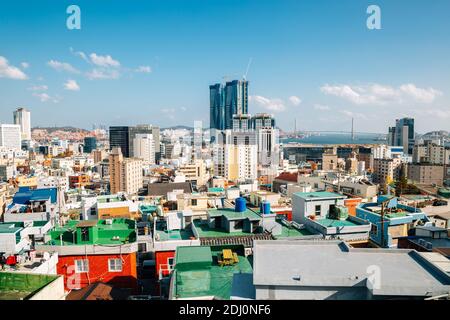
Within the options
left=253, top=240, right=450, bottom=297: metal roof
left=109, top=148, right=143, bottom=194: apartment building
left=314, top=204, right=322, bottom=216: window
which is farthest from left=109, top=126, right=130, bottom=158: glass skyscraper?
left=253, top=240, right=450, bottom=297: metal roof

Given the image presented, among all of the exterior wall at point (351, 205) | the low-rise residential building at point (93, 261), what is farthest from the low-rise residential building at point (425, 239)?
the low-rise residential building at point (93, 261)

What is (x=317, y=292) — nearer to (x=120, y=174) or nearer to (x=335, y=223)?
(x=335, y=223)

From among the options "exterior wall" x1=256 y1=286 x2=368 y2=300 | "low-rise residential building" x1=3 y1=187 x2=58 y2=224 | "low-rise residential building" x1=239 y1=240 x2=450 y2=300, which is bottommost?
"low-rise residential building" x1=3 y1=187 x2=58 y2=224

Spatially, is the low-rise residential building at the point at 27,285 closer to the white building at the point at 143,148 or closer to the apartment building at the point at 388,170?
the apartment building at the point at 388,170

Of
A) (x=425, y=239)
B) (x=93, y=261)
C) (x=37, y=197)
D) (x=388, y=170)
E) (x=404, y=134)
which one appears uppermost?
(x=404, y=134)

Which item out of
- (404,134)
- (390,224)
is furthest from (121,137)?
(390,224)

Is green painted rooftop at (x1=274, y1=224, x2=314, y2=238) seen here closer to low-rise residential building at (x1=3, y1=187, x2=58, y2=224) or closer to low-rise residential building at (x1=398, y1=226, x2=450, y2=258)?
low-rise residential building at (x1=398, y1=226, x2=450, y2=258)
